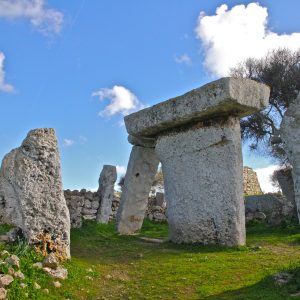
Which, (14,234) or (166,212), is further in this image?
(166,212)

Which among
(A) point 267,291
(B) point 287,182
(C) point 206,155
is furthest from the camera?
(B) point 287,182

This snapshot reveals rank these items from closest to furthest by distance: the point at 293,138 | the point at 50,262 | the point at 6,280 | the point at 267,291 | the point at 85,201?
the point at 6,280 → the point at 267,291 → the point at 293,138 → the point at 50,262 → the point at 85,201

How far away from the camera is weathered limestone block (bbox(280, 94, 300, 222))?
6.87 metres

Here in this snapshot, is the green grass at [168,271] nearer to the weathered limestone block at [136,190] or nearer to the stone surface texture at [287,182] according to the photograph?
the weathered limestone block at [136,190]

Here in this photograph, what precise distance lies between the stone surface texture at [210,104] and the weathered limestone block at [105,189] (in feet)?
14.9

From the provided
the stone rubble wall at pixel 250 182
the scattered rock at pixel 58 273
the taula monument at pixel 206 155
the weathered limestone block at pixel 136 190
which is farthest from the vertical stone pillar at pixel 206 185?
the stone rubble wall at pixel 250 182

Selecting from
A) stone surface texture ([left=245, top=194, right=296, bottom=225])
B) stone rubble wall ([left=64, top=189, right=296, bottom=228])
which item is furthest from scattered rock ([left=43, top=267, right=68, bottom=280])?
stone surface texture ([left=245, top=194, right=296, bottom=225])

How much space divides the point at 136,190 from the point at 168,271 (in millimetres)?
6565

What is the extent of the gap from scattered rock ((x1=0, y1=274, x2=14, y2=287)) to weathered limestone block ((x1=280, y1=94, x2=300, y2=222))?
3954mm

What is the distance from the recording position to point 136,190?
14641 mm

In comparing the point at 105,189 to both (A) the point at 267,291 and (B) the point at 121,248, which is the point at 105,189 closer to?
(B) the point at 121,248

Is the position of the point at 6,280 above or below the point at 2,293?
above

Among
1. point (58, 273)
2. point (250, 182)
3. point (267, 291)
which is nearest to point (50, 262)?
point (58, 273)

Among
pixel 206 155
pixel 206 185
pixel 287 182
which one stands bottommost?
pixel 206 185
